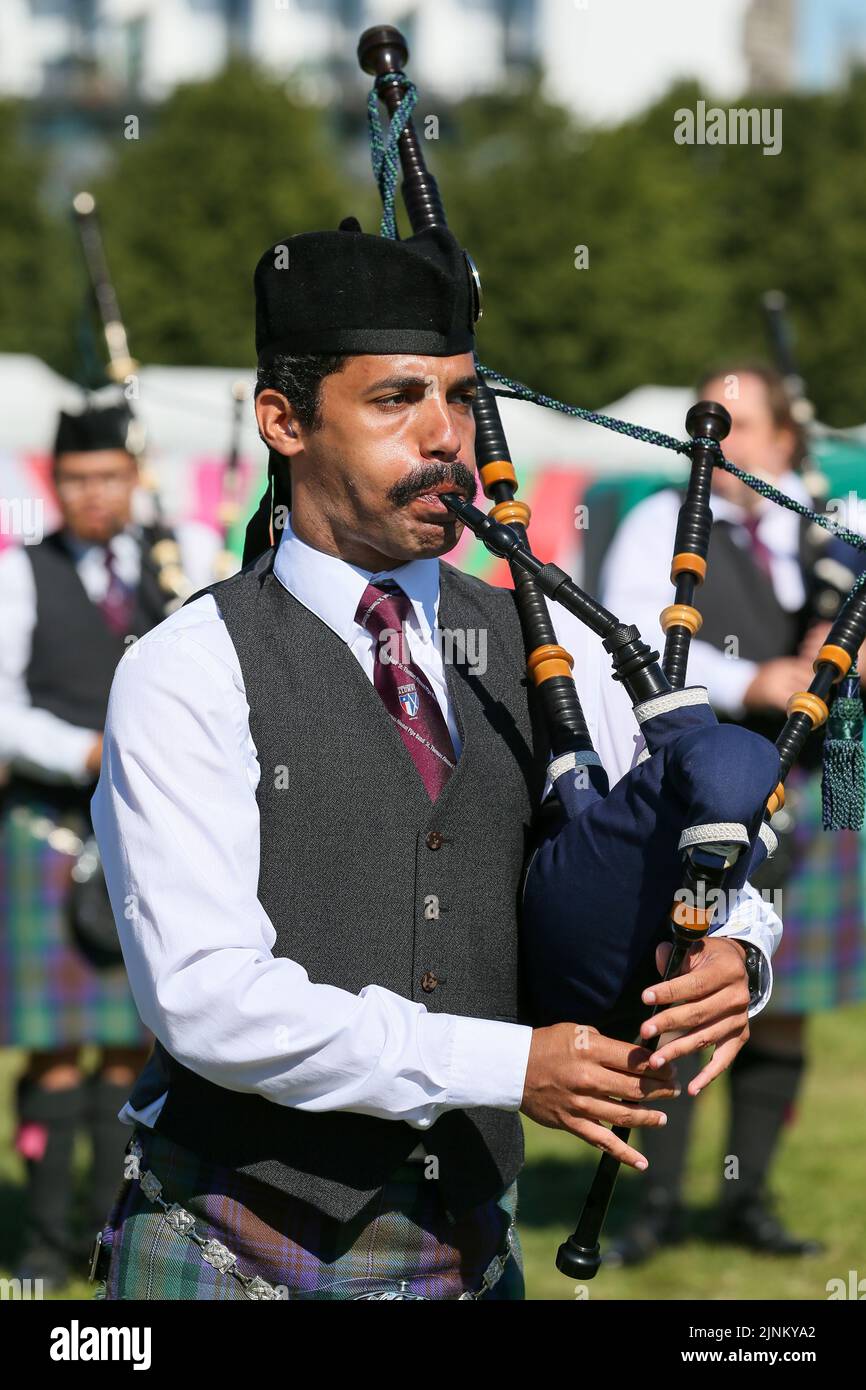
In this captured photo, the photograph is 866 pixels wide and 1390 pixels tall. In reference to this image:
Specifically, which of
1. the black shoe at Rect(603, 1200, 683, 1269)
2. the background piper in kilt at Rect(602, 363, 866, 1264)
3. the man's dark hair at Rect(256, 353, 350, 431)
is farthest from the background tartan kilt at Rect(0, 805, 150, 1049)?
the man's dark hair at Rect(256, 353, 350, 431)

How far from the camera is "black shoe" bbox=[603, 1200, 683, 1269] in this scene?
174 inches

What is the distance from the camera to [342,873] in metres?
1.89

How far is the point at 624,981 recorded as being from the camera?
189cm

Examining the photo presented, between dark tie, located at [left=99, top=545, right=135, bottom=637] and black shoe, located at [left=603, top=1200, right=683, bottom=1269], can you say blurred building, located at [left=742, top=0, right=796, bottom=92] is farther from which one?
black shoe, located at [left=603, top=1200, right=683, bottom=1269]

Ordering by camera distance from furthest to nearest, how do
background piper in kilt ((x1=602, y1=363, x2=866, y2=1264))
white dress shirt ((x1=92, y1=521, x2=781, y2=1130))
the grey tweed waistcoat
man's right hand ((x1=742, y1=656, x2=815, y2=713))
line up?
background piper in kilt ((x1=602, y1=363, x2=866, y2=1264)), man's right hand ((x1=742, y1=656, x2=815, y2=713)), the grey tweed waistcoat, white dress shirt ((x1=92, y1=521, x2=781, y2=1130))

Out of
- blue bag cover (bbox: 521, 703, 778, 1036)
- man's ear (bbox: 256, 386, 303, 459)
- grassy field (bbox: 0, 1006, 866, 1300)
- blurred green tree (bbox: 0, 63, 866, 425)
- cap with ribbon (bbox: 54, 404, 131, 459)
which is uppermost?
blurred green tree (bbox: 0, 63, 866, 425)

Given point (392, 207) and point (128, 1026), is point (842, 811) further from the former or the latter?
point (128, 1026)

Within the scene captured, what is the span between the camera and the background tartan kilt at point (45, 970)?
4602 mm

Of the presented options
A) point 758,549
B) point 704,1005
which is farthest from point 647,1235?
point 704,1005

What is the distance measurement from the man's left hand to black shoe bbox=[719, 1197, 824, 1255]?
2.79 meters

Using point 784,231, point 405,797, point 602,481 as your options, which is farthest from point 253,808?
point 784,231

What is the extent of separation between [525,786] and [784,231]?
737 inches

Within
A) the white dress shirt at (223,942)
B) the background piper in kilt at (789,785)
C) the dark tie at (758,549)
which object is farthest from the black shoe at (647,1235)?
the white dress shirt at (223,942)

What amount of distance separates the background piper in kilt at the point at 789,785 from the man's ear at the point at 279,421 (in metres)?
2.27
